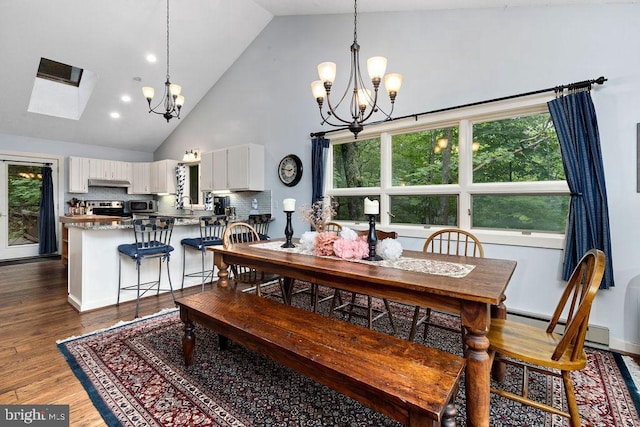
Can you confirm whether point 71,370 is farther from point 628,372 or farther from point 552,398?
point 628,372

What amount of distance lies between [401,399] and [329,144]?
3.47m

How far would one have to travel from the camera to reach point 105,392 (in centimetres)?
179

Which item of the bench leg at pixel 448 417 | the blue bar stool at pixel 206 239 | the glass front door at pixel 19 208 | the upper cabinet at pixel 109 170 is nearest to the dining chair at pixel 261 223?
the blue bar stool at pixel 206 239

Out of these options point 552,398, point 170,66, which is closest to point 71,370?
point 552,398

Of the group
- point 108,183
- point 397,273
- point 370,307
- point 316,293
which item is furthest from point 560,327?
point 108,183

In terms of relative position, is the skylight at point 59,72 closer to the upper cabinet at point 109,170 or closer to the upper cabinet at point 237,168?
the upper cabinet at point 109,170

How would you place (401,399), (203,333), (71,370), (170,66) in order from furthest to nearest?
(170,66) < (203,333) < (71,370) < (401,399)

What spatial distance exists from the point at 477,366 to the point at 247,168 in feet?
13.6

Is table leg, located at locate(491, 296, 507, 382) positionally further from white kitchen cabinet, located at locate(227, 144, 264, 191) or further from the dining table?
white kitchen cabinet, located at locate(227, 144, 264, 191)

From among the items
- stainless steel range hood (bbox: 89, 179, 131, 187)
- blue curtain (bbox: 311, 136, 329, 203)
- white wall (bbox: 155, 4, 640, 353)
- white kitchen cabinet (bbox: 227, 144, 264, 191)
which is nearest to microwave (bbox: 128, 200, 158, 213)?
stainless steel range hood (bbox: 89, 179, 131, 187)

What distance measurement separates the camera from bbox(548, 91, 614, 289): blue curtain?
2326 mm

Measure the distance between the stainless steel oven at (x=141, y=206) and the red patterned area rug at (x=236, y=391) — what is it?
200 inches

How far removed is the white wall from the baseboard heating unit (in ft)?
0.17

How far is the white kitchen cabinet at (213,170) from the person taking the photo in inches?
203
